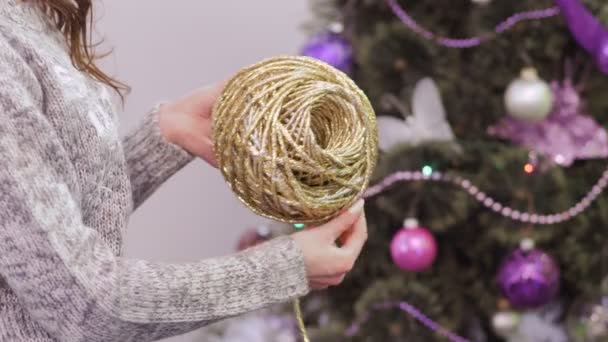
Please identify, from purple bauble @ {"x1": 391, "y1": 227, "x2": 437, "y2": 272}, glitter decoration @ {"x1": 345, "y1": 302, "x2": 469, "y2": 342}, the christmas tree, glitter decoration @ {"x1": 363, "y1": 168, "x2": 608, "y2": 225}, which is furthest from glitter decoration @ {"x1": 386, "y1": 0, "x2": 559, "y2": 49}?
glitter decoration @ {"x1": 345, "y1": 302, "x2": 469, "y2": 342}

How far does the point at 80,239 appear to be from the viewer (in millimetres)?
715

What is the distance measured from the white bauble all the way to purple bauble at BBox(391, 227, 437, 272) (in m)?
0.26

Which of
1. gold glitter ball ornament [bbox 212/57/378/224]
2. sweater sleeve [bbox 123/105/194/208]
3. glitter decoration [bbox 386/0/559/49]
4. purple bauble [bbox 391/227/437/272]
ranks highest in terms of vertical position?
gold glitter ball ornament [bbox 212/57/378/224]

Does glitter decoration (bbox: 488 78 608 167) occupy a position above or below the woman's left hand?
below

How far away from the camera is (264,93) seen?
74 cm

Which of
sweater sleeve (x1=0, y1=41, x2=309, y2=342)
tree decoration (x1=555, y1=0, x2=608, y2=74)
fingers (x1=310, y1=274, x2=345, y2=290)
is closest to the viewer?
sweater sleeve (x1=0, y1=41, x2=309, y2=342)

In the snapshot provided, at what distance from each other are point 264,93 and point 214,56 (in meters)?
1.54

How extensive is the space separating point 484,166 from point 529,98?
15cm

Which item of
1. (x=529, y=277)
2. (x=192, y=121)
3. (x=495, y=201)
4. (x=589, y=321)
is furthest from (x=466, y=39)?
(x=192, y=121)

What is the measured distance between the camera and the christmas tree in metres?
Result: 1.53

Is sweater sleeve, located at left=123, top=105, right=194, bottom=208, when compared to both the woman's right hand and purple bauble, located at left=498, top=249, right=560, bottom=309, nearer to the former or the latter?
the woman's right hand

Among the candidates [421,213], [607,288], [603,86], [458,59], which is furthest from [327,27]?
[607,288]

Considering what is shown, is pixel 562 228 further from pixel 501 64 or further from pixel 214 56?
pixel 214 56

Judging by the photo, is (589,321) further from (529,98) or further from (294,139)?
(294,139)
